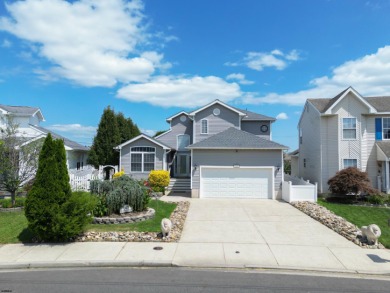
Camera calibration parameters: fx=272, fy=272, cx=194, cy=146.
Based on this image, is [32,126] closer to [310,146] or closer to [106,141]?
[106,141]

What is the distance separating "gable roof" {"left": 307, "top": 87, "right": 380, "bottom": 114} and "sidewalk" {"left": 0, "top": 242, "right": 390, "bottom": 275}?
1439 cm

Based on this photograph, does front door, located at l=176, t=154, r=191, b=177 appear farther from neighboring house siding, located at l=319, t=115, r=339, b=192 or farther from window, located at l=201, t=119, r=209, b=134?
neighboring house siding, located at l=319, t=115, r=339, b=192

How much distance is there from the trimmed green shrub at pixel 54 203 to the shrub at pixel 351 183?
598 inches

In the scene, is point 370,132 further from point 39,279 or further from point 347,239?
point 39,279

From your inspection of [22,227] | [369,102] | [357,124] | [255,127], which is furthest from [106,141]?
[369,102]

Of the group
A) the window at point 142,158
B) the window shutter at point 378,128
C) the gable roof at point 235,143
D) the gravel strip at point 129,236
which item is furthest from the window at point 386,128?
the gravel strip at point 129,236

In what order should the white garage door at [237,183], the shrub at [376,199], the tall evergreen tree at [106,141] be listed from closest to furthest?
the shrub at [376,199] < the white garage door at [237,183] < the tall evergreen tree at [106,141]

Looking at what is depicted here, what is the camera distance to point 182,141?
87.9ft

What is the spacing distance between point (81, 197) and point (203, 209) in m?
6.87

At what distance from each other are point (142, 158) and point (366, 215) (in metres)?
16.3

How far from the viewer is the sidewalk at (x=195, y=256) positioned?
22.1ft

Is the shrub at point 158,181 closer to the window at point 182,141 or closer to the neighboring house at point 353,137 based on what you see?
the window at point 182,141

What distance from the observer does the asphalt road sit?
552 cm

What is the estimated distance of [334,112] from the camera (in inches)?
783
